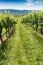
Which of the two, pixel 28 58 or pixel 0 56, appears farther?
pixel 0 56

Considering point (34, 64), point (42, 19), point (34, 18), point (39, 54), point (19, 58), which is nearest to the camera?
point (34, 64)

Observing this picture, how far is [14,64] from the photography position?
3262 centimetres

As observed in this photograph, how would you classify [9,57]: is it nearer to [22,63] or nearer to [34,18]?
[22,63]

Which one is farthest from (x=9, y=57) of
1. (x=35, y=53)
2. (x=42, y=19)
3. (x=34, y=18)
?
(x=34, y=18)

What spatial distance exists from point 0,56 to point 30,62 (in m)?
10.0

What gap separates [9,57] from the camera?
38281mm

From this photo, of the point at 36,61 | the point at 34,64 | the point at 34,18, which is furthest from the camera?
the point at 34,18

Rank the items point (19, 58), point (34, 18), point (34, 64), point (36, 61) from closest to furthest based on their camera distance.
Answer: point (34, 64) → point (36, 61) → point (19, 58) → point (34, 18)

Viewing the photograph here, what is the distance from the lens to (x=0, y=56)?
40812mm

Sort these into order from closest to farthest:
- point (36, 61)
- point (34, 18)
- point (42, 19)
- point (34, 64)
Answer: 1. point (34, 64)
2. point (36, 61)
3. point (42, 19)
4. point (34, 18)

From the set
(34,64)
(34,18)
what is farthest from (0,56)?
(34,18)

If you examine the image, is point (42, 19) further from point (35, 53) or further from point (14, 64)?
point (14, 64)

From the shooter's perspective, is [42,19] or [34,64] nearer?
[34,64]

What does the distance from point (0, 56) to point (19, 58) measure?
5.98 meters
